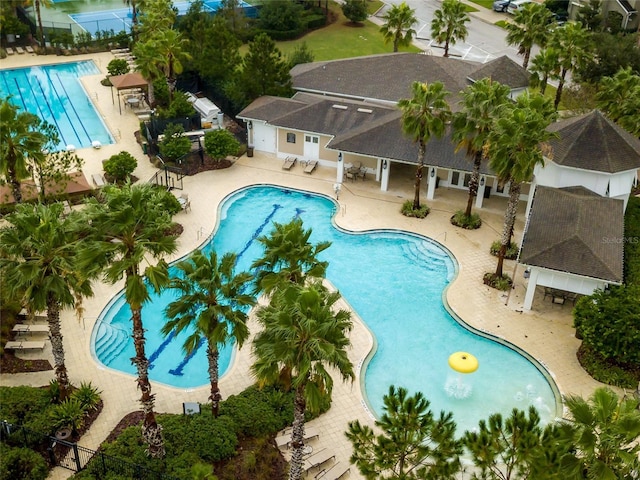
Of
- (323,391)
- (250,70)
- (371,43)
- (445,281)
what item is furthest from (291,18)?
(323,391)

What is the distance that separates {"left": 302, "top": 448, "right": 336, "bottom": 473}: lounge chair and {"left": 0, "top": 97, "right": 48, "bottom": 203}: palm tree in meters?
18.3

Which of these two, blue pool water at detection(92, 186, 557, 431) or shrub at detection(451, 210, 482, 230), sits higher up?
shrub at detection(451, 210, 482, 230)

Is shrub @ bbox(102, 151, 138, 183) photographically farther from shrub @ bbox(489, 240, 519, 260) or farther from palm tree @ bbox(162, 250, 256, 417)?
shrub @ bbox(489, 240, 519, 260)

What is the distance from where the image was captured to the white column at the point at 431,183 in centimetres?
4131

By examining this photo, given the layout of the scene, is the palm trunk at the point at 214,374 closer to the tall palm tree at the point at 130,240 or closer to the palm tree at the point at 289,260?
the palm tree at the point at 289,260

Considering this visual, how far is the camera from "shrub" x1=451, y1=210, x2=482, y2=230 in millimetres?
39188

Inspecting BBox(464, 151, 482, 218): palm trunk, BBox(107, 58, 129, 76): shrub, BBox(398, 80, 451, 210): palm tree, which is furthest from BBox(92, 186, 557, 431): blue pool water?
BBox(107, 58, 129, 76): shrub

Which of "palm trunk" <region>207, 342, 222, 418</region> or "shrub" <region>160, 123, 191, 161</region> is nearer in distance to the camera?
"palm trunk" <region>207, 342, 222, 418</region>

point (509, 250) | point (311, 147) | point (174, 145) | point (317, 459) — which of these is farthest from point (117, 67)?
point (317, 459)

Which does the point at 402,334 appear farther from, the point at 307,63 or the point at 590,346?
the point at 307,63

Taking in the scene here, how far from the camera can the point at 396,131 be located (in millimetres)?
42125

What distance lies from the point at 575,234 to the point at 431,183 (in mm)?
11698

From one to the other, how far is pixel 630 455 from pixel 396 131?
1144 inches

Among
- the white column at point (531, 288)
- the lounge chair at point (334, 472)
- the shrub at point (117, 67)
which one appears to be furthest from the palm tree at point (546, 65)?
the lounge chair at point (334, 472)
